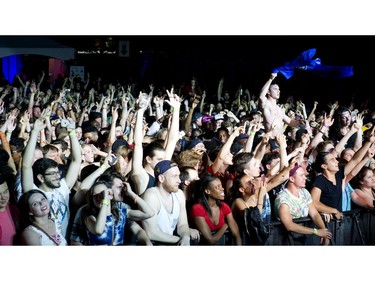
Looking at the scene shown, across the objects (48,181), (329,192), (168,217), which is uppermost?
(48,181)

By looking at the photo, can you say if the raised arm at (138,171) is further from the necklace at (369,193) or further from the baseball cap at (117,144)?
the necklace at (369,193)

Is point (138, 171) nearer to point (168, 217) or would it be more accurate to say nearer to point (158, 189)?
point (158, 189)

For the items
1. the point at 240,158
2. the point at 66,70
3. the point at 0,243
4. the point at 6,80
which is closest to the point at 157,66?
the point at 66,70

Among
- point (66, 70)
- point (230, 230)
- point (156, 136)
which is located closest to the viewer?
point (230, 230)

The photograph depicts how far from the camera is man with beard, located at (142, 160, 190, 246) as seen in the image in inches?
207

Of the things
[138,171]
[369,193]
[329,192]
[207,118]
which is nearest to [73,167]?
[138,171]

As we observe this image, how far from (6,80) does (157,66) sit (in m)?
2.33

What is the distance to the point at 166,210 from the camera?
5.32 metres

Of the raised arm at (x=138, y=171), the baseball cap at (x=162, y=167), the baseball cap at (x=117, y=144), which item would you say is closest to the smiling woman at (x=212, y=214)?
the baseball cap at (x=162, y=167)

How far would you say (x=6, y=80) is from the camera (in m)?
11.2

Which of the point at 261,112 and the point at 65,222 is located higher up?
the point at 261,112

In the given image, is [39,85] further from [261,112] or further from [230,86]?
[261,112]

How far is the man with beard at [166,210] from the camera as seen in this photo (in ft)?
17.2

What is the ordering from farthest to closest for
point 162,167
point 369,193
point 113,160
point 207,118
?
point 207,118 < point 369,193 < point 113,160 < point 162,167
